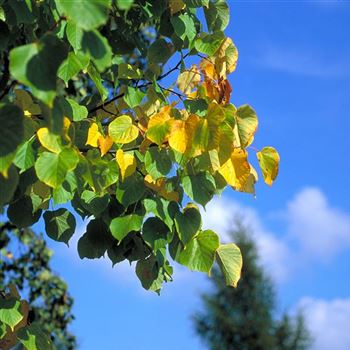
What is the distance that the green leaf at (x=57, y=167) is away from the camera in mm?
2814

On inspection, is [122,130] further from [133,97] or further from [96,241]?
[96,241]

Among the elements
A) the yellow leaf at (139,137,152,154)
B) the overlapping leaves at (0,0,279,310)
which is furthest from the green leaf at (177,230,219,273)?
the yellow leaf at (139,137,152,154)

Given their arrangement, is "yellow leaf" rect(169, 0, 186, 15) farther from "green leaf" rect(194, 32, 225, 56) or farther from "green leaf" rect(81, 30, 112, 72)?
"green leaf" rect(81, 30, 112, 72)

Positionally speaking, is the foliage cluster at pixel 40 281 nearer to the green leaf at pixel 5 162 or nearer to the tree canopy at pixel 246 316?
the green leaf at pixel 5 162

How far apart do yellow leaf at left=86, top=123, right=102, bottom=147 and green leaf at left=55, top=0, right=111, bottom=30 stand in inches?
47.2

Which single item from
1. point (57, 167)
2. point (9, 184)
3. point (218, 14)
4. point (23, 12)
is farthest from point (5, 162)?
point (218, 14)

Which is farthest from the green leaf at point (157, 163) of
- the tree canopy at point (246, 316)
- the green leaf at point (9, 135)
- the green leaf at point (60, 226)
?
the tree canopy at point (246, 316)

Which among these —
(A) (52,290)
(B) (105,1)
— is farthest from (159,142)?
(A) (52,290)

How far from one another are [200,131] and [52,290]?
6.89 meters

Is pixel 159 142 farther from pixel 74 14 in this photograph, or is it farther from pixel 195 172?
pixel 74 14

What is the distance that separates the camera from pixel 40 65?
2164 millimetres

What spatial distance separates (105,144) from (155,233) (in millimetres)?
442

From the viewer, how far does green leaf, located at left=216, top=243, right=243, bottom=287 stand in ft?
11.3

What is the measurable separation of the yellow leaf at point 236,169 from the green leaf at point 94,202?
55 centimetres
